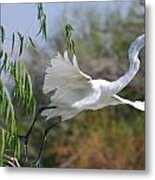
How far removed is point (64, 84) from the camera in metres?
1.88

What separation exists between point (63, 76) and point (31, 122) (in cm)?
20

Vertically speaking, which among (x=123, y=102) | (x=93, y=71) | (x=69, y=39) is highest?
(x=69, y=39)

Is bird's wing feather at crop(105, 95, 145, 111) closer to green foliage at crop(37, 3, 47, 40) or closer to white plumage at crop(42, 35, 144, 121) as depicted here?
white plumage at crop(42, 35, 144, 121)

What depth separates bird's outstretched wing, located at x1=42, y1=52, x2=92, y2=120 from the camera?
1.86 metres

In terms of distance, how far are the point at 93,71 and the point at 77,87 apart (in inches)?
3.1

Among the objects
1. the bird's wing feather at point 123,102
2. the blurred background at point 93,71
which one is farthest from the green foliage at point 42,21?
the bird's wing feather at point 123,102

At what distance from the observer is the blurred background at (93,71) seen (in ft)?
5.99

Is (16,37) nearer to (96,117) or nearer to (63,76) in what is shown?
(63,76)

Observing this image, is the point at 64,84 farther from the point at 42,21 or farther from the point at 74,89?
the point at 42,21

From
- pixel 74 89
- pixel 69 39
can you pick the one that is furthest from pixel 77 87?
pixel 69 39

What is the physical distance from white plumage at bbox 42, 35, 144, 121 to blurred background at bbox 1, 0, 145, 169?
0.7 inches

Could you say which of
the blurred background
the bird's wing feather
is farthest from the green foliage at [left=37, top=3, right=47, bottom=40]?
the bird's wing feather

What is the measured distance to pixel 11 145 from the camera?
1915 mm

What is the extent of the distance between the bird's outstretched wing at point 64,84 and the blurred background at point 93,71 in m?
0.02
